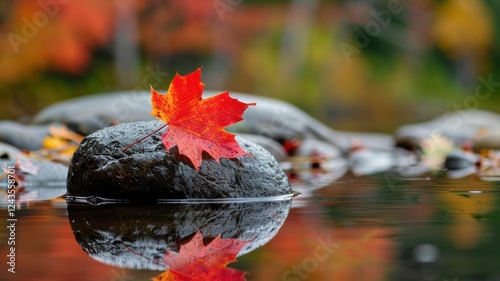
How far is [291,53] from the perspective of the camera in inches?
608

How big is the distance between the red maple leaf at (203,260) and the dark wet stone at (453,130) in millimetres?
6095

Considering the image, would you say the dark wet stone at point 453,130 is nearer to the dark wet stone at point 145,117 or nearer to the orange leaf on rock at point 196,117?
the dark wet stone at point 145,117

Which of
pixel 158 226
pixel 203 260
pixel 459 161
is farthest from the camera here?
pixel 459 161

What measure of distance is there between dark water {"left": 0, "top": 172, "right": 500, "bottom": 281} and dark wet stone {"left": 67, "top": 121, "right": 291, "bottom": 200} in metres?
0.15

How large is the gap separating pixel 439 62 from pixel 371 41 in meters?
1.39

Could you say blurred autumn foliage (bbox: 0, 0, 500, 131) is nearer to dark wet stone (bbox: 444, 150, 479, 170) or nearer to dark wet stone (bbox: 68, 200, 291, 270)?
dark wet stone (bbox: 444, 150, 479, 170)

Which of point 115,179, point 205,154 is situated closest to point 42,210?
point 115,179

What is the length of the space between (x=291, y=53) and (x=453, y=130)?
275 inches

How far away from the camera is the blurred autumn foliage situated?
44.8ft

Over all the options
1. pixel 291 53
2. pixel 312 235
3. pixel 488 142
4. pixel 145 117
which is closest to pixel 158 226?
pixel 312 235

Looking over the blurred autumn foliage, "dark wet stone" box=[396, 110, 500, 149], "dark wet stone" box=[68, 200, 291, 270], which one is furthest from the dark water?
the blurred autumn foliage

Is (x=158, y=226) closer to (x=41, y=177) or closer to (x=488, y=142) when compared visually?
(x=41, y=177)

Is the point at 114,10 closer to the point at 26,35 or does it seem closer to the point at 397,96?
the point at 26,35

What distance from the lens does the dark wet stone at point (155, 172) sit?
3.22m
